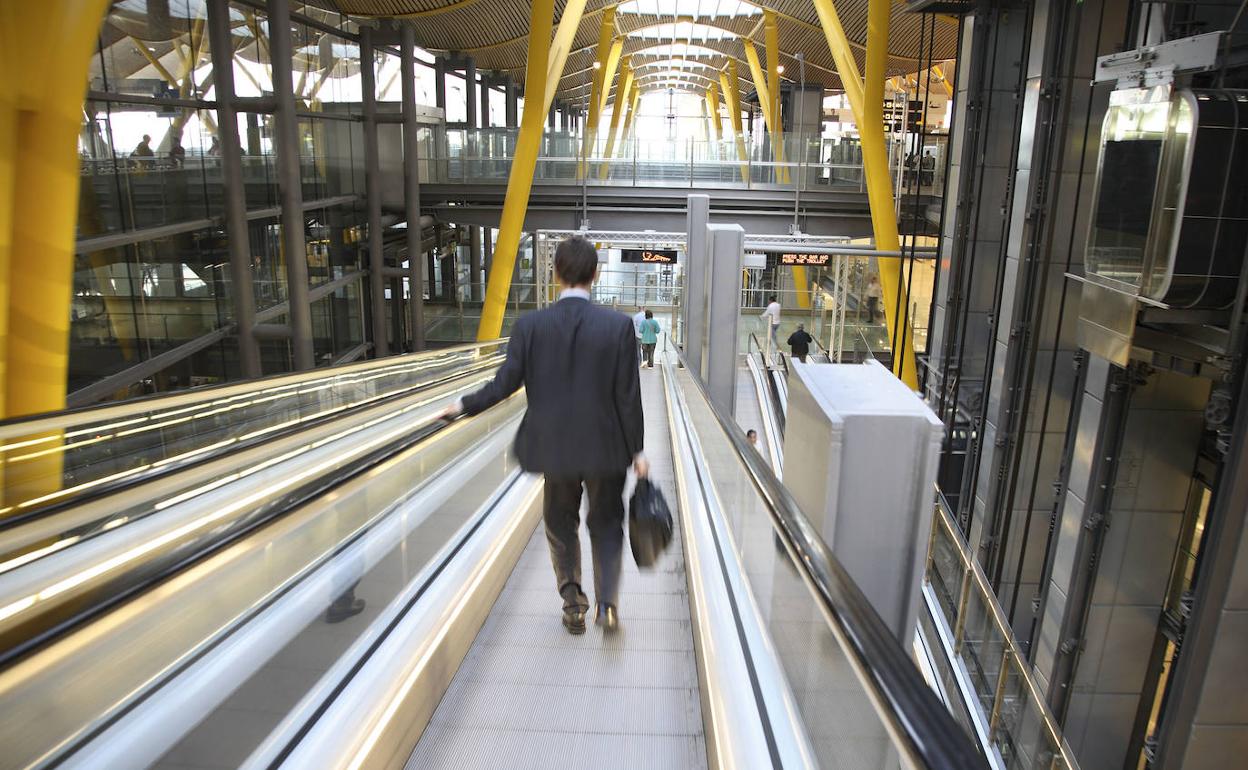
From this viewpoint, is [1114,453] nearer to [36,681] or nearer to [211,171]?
[36,681]

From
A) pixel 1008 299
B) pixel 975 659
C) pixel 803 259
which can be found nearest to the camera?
pixel 975 659

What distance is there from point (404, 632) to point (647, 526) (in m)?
0.99

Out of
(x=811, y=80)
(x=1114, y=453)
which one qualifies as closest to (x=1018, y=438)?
(x=1114, y=453)

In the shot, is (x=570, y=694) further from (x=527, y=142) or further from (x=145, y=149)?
(x=527, y=142)

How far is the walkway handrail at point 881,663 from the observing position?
1211mm

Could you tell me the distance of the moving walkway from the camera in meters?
1.66

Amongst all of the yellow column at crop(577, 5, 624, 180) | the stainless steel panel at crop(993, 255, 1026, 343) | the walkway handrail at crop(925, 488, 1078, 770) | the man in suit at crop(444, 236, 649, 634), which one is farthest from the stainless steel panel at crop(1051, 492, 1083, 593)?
the yellow column at crop(577, 5, 624, 180)

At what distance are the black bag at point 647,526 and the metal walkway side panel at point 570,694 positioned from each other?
0.37 m

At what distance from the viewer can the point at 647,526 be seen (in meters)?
3.36

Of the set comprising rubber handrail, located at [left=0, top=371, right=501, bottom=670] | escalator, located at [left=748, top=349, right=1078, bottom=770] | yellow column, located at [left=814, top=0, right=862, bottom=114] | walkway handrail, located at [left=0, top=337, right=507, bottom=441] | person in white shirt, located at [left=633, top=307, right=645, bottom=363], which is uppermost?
yellow column, located at [left=814, top=0, right=862, bottom=114]

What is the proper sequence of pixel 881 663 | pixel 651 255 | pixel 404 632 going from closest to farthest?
pixel 881 663
pixel 404 632
pixel 651 255

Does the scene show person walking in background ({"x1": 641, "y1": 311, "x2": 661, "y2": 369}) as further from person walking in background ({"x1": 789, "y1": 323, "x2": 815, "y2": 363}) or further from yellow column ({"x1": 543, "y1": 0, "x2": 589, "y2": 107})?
yellow column ({"x1": 543, "y1": 0, "x2": 589, "y2": 107})

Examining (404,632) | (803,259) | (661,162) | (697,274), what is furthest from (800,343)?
(404,632)

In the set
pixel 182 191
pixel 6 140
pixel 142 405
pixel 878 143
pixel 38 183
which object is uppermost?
pixel 878 143
